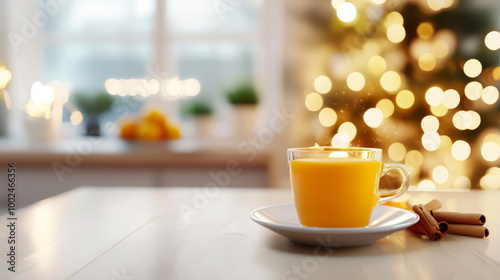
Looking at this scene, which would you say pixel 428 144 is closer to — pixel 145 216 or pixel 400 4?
pixel 400 4

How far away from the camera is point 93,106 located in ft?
9.33

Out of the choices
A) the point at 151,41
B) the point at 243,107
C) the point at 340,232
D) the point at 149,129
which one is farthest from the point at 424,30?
the point at 340,232

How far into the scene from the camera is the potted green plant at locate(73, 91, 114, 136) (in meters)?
2.83

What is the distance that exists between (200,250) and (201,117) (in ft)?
6.88

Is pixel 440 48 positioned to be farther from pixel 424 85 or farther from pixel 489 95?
pixel 489 95

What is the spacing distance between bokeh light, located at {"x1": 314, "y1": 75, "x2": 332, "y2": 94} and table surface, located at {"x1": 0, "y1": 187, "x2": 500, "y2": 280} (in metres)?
1.40

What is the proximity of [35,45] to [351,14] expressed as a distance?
5.64ft

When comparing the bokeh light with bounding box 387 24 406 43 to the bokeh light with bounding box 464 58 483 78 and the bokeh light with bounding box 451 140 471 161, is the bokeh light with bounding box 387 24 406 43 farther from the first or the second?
the bokeh light with bounding box 451 140 471 161

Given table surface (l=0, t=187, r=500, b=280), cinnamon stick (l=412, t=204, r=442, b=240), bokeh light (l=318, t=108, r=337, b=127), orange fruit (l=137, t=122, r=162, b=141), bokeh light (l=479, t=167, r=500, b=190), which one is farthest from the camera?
orange fruit (l=137, t=122, r=162, b=141)

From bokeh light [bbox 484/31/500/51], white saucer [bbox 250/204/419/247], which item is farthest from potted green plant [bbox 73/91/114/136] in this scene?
white saucer [bbox 250/204/419/247]

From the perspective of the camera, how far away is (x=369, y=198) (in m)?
0.71

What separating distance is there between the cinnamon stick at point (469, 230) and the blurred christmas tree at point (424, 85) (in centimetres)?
150

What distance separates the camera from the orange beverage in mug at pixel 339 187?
0.69 m

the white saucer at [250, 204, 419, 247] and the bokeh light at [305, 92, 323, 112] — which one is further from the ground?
the bokeh light at [305, 92, 323, 112]
